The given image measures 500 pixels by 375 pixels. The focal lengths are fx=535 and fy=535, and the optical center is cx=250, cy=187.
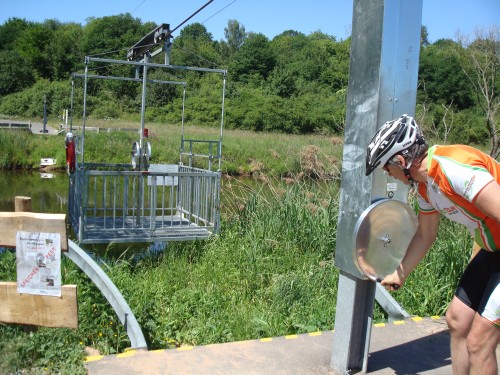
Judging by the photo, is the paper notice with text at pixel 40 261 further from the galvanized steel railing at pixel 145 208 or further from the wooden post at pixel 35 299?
the galvanized steel railing at pixel 145 208

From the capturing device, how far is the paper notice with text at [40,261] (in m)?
3.60

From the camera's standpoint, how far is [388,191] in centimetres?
346

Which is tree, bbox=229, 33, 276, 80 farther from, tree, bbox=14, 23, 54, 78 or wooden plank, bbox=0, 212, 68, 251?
wooden plank, bbox=0, 212, 68, 251

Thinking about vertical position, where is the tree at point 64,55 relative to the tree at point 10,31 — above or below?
below

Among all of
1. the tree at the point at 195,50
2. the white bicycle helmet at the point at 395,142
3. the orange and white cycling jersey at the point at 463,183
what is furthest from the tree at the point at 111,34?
the orange and white cycling jersey at the point at 463,183

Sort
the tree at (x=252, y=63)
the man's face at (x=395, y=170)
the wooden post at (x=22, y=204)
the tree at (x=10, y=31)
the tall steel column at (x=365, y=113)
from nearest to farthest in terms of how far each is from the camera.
Result: the man's face at (x=395, y=170)
the tall steel column at (x=365, y=113)
the wooden post at (x=22, y=204)
the tree at (x=252, y=63)
the tree at (x=10, y=31)

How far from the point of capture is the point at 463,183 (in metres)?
2.53

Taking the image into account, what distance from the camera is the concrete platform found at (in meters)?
3.51

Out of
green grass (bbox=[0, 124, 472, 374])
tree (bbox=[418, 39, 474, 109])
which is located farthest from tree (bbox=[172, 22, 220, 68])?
green grass (bbox=[0, 124, 472, 374])

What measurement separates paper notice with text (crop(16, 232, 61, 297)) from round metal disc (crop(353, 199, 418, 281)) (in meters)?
1.98

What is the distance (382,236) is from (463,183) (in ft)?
2.49

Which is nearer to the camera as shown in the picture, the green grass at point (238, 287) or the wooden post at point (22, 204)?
the wooden post at point (22, 204)

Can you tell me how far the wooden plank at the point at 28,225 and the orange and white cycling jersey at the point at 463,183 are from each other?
7.71 feet

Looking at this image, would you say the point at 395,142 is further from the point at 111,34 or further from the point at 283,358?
the point at 111,34
